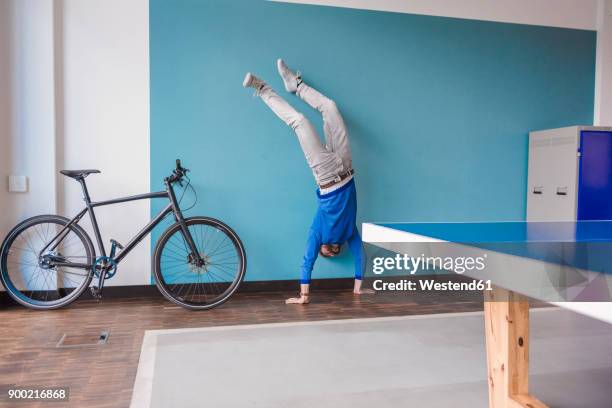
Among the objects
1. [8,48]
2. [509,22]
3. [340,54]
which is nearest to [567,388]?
[340,54]

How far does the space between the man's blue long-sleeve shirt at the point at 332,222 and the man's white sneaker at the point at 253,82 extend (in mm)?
918

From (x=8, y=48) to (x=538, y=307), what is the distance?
4.06 metres

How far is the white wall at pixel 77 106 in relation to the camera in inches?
138

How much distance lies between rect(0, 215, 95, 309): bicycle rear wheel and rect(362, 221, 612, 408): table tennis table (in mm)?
2658

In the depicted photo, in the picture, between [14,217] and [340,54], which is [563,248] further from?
[14,217]

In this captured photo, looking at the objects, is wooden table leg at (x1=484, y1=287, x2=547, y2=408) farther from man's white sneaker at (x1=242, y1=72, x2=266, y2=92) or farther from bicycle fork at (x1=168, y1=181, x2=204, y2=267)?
man's white sneaker at (x1=242, y1=72, x2=266, y2=92)

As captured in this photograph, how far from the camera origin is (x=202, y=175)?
12.8 ft

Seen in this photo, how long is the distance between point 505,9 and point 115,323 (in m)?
4.02

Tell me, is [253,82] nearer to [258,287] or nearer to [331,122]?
[331,122]

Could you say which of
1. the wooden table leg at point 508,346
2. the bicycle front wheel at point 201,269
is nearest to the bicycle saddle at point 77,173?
the bicycle front wheel at point 201,269

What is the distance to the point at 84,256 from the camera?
3684mm

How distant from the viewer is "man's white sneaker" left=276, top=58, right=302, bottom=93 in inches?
153

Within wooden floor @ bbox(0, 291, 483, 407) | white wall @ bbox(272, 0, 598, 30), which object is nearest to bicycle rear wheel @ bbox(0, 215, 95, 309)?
wooden floor @ bbox(0, 291, 483, 407)

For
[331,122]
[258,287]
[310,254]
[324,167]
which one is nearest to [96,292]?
[258,287]
